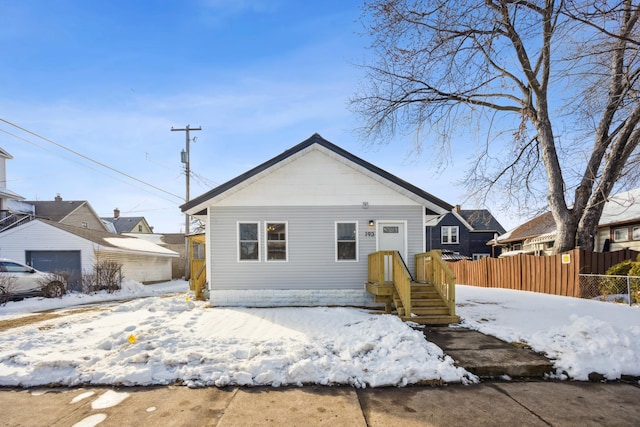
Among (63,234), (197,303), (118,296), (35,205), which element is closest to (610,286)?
(197,303)

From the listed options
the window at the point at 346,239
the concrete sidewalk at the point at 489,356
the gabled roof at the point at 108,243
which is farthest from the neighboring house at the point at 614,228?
the gabled roof at the point at 108,243

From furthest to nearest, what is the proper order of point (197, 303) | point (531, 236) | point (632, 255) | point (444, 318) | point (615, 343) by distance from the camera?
1. point (531, 236)
2. point (632, 255)
3. point (197, 303)
4. point (444, 318)
5. point (615, 343)

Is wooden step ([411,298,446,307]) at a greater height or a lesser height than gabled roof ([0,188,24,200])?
lesser

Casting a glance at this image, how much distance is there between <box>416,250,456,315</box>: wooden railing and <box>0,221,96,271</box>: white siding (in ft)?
49.7

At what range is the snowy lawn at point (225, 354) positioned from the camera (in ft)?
14.4

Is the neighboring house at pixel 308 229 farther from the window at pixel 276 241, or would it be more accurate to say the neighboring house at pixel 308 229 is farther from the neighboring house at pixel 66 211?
the neighboring house at pixel 66 211

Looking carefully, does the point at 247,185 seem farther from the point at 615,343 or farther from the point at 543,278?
the point at 543,278

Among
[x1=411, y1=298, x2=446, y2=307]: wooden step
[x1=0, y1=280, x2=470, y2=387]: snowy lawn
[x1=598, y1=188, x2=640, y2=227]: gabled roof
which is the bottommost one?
[x1=0, y1=280, x2=470, y2=387]: snowy lawn

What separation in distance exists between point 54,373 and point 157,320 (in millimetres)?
3169

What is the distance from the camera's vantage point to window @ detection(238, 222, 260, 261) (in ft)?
32.3

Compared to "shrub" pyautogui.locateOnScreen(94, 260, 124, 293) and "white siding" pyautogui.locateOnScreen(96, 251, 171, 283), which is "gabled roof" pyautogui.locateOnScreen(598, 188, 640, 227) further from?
"white siding" pyautogui.locateOnScreen(96, 251, 171, 283)

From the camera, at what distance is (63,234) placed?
16000 millimetres

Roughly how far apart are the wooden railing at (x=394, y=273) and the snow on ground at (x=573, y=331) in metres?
1.37

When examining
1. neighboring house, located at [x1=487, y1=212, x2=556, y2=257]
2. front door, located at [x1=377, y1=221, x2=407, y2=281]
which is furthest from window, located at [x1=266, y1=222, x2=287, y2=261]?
neighboring house, located at [x1=487, y1=212, x2=556, y2=257]
